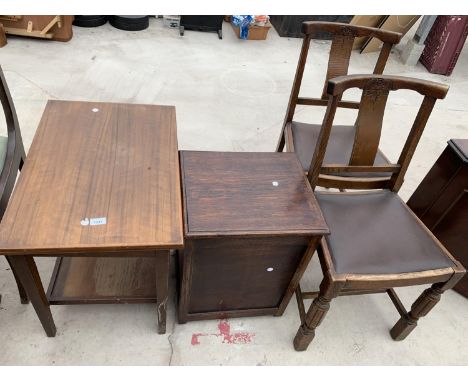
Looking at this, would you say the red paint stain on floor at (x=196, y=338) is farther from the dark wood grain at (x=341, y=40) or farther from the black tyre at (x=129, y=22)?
the black tyre at (x=129, y=22)

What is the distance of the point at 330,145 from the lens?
1.83 metres

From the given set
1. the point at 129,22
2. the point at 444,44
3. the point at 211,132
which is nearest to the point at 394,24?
the point at 444,44

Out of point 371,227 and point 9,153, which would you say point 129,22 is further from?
point 371,227

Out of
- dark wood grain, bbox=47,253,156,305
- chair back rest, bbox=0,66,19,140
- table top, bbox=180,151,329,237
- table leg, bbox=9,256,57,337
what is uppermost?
chair back rest, bbox=0,66,19,140

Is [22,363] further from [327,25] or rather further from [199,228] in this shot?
[327,25]

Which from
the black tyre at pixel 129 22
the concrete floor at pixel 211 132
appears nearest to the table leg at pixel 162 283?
the concrete floor at pixel 211 132

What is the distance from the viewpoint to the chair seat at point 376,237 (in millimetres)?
1297

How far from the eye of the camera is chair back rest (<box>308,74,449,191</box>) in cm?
127

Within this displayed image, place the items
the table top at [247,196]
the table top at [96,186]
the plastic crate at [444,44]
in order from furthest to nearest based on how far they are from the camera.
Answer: the plastic crate at [444,44], the table top at [247,196], the table top at [96,186]

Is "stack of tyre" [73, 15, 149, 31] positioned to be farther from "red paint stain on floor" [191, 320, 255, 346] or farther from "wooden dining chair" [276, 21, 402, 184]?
"red paint stain on floor" [191, 320, 255, 346]

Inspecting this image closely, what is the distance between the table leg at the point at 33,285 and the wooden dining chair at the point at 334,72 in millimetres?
1186

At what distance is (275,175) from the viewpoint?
4.60 ft

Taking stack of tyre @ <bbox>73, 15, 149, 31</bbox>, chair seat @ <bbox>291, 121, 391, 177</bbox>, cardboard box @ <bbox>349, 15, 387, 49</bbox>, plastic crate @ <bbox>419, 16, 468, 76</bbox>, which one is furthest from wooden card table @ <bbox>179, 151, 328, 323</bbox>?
plastic crate @ <bbox>419, 16, 468, 76</bbox>

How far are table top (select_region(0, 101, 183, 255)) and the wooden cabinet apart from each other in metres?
1.23
